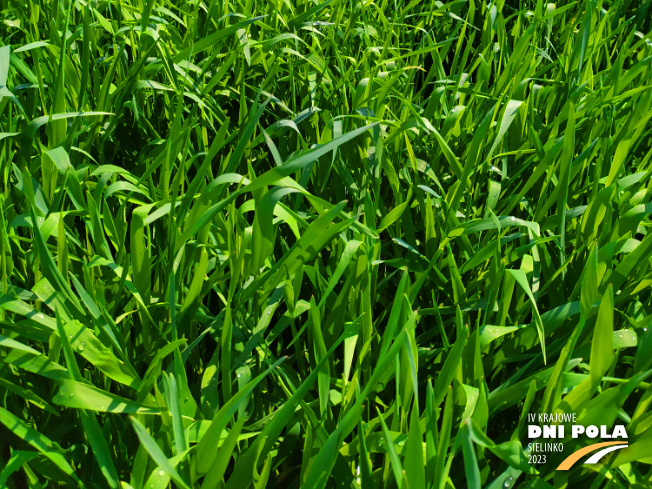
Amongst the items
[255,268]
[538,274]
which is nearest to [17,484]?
[255,268]

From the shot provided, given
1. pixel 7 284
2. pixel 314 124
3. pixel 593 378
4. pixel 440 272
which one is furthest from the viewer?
pixel 314 124

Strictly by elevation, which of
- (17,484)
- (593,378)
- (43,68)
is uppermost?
(43,68)

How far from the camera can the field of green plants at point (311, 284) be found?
1.99 ft

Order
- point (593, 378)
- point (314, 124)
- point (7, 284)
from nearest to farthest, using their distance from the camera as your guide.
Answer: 1. point (593, 378)
2. point (7, 284)
3. point (314, 124)

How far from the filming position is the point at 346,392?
2.27 ft

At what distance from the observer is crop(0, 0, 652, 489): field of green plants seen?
607 mm

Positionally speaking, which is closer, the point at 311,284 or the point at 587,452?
the point at 587,452

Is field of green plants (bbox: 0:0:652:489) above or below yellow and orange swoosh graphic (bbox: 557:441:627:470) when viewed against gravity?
above

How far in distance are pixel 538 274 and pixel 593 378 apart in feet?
0.92

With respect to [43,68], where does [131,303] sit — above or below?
below

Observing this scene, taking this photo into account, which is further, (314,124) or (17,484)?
(314,124)

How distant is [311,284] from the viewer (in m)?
0.90

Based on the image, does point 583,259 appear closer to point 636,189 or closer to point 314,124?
point 636,189

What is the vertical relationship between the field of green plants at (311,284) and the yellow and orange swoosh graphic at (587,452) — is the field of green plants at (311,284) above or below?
above
